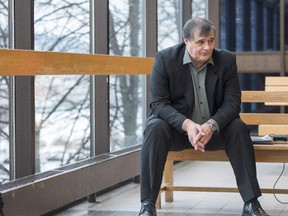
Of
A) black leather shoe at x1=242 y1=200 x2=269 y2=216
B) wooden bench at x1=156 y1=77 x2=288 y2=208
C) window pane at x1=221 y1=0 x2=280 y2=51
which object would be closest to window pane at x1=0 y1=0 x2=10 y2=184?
wooden bench at x1=156 y1=77 x2=288 y2=208

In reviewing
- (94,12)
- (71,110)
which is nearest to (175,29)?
(94,12)

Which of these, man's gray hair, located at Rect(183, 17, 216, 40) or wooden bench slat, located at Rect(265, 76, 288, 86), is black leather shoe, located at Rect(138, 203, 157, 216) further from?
wooden bench slat, located at Rect(265, 76, 288, 86)

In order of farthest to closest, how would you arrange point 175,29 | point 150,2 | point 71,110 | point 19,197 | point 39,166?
1. point 175,29
2. point 150,2
3. point 71,110
4. point 39,166
5. point 19,197

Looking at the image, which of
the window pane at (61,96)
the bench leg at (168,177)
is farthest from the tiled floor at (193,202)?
the window pane at (61,96)

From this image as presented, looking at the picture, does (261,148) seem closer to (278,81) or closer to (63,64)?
(63,64)

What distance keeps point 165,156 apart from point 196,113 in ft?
1.08

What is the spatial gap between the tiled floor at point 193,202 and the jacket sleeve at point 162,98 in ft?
1.99

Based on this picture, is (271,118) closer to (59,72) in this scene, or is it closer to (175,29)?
(59,72)

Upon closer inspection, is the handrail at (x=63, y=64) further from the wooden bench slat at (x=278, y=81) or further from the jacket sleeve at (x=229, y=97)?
the wooden bench slat at (x=278, y=81)

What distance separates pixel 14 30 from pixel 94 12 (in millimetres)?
1185

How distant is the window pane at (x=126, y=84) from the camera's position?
5361 millimetres

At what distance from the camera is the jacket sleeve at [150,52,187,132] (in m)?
3.85

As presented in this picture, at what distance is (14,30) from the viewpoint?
3873 mm

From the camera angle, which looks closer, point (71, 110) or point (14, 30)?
point (14, 30)
